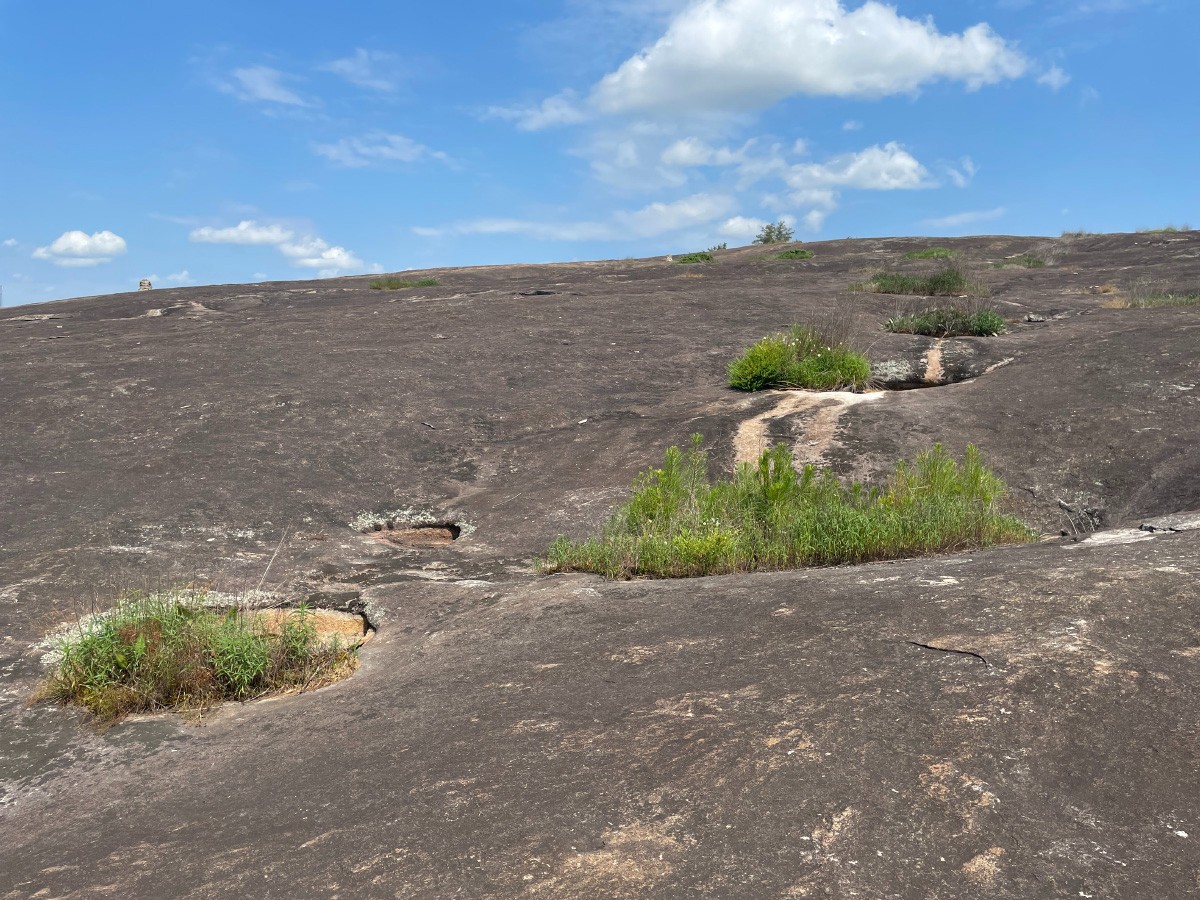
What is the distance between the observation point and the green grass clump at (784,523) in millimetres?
5367

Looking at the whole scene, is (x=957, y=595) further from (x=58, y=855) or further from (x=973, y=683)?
(x=58, y=855)

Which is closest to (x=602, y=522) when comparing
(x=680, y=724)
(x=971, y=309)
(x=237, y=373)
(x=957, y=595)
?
(x=957, y=595)

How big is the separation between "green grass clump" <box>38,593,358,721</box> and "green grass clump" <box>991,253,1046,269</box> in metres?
19.3

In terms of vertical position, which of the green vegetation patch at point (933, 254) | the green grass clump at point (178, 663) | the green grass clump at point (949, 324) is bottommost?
the green grass clump at point (178, 663)

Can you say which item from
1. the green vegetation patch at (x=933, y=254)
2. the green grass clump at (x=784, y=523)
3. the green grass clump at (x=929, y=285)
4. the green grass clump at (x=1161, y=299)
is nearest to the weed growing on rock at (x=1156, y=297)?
the green grass clump at (x=1161, y=299)

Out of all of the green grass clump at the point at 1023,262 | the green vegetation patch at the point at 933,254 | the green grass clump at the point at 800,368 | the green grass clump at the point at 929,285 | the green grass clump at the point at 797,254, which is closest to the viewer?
the green grass clump at the point at 800,368

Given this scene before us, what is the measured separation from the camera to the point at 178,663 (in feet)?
13.6

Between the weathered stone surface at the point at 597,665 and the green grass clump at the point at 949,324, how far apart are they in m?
2.00

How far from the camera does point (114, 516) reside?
20.6 ft

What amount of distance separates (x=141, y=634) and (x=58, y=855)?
1426 mm

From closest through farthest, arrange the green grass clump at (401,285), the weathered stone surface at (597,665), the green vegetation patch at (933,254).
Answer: the weathered stone surface at (597,665) < the green grass clump at (401,285) < the green vegetation patch at (933,254)

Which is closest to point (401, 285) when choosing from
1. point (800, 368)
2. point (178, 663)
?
point (800, 368)

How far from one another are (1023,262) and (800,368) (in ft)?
50.7

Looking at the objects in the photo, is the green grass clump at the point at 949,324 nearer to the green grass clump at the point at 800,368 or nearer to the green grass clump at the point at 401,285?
the green grass clump at the point at 800,368
